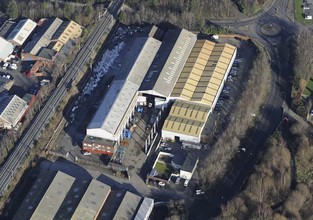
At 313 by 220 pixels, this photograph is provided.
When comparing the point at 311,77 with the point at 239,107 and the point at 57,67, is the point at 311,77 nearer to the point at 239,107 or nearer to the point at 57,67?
Result: the point at 239,107

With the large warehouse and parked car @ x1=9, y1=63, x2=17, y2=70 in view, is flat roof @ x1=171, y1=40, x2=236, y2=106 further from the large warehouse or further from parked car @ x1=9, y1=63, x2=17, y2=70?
parked car @ x1=9, y1=63, x2=17, y2=70

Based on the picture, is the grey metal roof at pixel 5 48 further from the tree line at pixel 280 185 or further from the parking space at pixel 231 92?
the tree line at pixel 280 185

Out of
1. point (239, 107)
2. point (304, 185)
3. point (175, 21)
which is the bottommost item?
point (304, 185)

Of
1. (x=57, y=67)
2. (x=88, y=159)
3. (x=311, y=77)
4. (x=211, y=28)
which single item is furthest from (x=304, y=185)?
(x=57, y=67)

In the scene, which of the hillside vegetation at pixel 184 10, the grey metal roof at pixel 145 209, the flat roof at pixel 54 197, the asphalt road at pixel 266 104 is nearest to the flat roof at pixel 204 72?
the asphalt road at pixel 266 104

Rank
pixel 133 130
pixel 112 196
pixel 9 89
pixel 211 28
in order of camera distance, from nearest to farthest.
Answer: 1. pixel 112 196
2. pixel 133 130
3. pixel 9 89
4. pixel 211 28

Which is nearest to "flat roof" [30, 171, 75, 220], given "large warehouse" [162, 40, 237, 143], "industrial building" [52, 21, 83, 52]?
"large warehouse" [162, 40, 237, 143]
